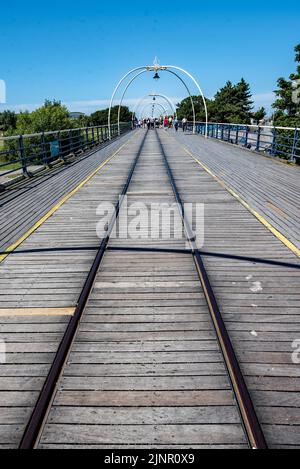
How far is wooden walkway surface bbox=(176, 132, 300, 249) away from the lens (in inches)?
336

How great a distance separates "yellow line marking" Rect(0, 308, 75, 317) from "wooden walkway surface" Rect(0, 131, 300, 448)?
1.0 inches

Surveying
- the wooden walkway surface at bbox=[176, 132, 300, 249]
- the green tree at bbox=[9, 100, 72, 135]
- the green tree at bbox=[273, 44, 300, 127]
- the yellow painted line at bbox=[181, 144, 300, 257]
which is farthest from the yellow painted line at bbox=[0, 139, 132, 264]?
the green tree at bbox=[9, 100, 72, 135]

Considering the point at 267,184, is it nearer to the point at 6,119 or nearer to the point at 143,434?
the point at 143,434

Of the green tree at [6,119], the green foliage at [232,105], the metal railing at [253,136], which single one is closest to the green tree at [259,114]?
the green foliage at [232,105]

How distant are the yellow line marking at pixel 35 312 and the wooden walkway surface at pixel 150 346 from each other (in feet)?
0.08

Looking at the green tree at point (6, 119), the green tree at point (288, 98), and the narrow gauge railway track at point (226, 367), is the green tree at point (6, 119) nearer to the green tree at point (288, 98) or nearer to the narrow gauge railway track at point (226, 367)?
the green tree at point (288, 98)

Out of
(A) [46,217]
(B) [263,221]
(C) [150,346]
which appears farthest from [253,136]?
(C) [150,346]

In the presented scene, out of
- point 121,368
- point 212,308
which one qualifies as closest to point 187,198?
point 212,308

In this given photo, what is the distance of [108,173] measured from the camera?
15.8m

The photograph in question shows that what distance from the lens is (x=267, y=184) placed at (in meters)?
12.8

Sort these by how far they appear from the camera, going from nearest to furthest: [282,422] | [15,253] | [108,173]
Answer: [282,422]
[15,253]
[108,173]

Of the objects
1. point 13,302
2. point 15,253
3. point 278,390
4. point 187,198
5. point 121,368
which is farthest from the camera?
point 187,198
